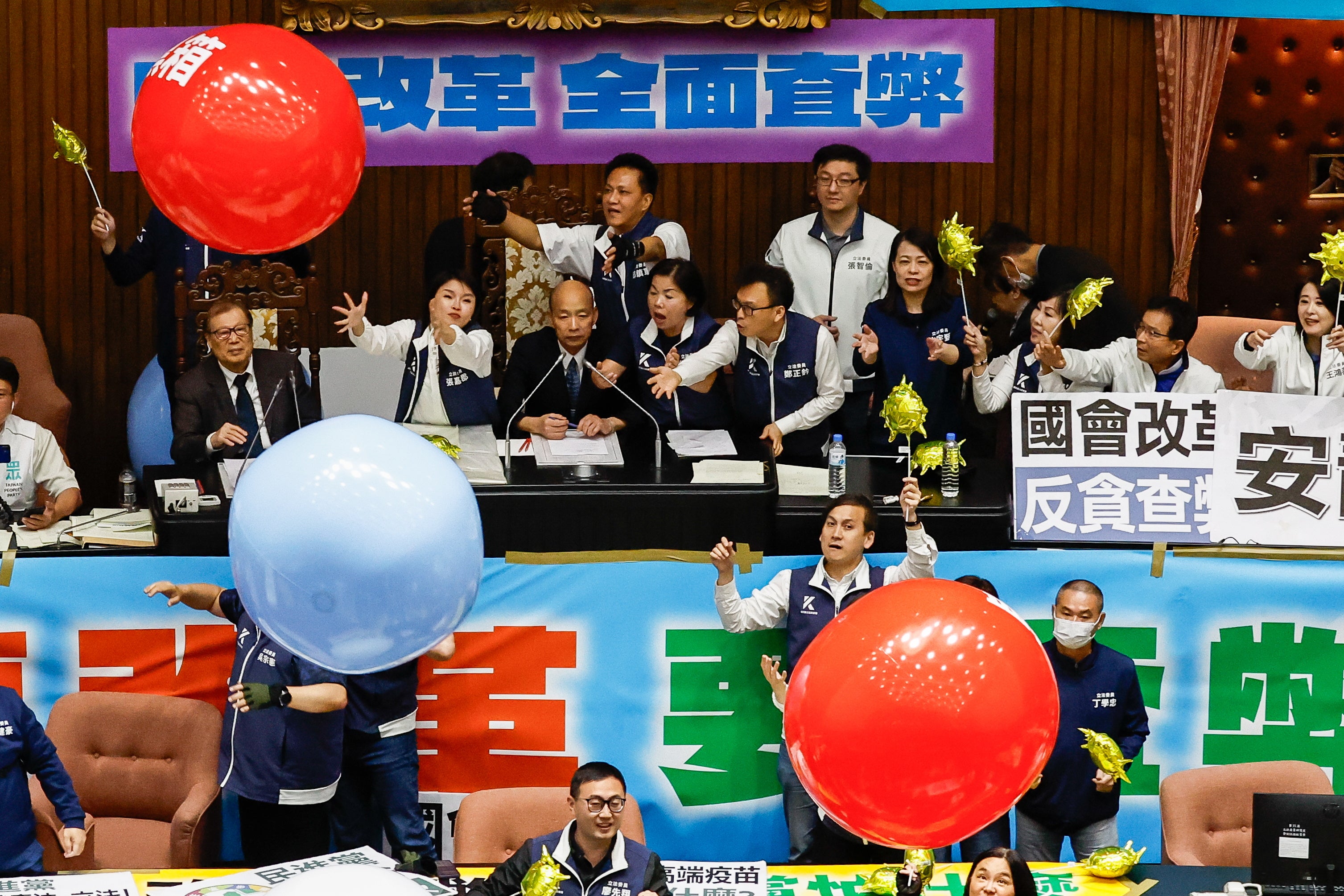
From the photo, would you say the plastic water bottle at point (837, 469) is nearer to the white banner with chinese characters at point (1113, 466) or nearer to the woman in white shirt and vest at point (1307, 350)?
the white banner with chinese characters at point (1113, 466)

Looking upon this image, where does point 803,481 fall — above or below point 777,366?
below

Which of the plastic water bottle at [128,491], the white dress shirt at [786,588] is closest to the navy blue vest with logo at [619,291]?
the white dress shirt at [786,588]

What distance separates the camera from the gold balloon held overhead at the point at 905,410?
19.4 ft

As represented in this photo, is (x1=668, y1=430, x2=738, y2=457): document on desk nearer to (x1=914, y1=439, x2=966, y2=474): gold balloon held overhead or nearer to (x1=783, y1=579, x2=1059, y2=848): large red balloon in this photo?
(x1=914, y1=439, x2=966, y2=474): gold balloon held overhead

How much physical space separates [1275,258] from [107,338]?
4883mm

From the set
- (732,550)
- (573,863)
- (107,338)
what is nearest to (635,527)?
(732,550)

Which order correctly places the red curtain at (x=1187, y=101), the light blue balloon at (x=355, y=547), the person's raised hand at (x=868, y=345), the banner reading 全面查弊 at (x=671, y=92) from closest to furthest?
the light blue balloon at (x=355, y=547) < the person's raised hand at (x=868, y=345) < the banner reading 全面查弊 at (x=671, y=92) < the red curtain at (x=1187, y=101)

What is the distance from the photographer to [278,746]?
17.5 feet

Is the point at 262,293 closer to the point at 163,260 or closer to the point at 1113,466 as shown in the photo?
the point at 163,260

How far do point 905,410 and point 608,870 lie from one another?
6.15ft

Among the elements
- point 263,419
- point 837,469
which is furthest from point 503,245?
point 837,469

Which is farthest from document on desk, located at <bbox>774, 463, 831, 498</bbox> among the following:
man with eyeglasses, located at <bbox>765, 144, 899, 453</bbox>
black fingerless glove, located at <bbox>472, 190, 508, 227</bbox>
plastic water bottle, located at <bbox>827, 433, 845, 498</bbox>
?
black fingerless glove, located at <bbox>472, 190, 508, 227</bbox>

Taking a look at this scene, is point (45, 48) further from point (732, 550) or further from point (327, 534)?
point (327, 534)

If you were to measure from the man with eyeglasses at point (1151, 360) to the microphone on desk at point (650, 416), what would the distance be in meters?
1.26
